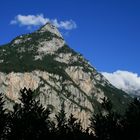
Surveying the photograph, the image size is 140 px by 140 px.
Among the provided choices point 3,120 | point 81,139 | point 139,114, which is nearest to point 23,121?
point 3,120

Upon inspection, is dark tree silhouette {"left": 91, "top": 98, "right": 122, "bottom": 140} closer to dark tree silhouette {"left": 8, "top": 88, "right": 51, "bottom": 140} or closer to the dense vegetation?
the dense vegetation

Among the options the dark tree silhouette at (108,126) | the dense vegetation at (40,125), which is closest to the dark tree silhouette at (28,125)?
the dense vegetation at (40,125)

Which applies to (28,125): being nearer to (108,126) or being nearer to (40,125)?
(40,125)

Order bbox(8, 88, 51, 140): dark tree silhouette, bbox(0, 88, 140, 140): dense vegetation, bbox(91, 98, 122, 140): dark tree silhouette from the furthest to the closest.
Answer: bbox(91, 98, 122, 140): dark tree silhouette, bbox(0, 88, 140, 140): dense vegetation, bbox(8, 88, 51, 140): dark tree silhouette

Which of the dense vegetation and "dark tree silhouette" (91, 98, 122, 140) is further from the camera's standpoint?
"dark tree silhouette" (91, 98, 122, 140)

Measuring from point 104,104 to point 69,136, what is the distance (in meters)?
7.37

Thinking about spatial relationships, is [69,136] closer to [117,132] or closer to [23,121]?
[117,132]

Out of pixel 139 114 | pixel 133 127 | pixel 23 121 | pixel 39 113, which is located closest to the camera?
pixel 23 121

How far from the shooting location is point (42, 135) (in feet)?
177

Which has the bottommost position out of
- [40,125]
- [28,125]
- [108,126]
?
[28,125]

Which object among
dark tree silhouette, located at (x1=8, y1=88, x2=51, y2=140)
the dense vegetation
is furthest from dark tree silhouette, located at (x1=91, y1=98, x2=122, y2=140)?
dark tree silhouette, located at (x1=8, y1=88, x2=51, y2=140)

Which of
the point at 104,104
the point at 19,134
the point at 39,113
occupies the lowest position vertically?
the point at 19,134

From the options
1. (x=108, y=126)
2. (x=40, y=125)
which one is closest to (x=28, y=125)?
(x=40, y=125)

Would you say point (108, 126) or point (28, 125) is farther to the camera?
point (108, 126)
